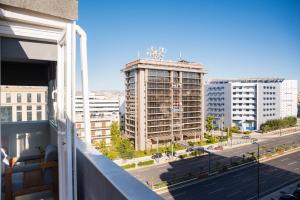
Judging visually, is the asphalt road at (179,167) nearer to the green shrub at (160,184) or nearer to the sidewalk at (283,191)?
the green shrub at (160,184)

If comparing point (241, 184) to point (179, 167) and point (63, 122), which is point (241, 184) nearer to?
point (179, 167)

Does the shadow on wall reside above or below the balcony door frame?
below

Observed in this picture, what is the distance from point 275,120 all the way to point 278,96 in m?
7.44

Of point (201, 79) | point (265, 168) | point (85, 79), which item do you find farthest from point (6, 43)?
point (201, 79)

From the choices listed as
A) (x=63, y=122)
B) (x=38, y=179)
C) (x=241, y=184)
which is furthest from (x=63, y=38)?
(x=241, y=184)

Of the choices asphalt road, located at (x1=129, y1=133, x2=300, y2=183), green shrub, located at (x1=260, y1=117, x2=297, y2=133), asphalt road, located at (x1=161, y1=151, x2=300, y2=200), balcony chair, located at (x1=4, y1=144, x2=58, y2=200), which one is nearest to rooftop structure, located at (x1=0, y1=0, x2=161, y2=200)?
balcony chair, located at (x1=4, y1=144, x2=58, y2=200)

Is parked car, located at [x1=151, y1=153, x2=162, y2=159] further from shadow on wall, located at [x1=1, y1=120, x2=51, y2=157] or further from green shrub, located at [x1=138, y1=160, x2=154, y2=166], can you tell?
shadow on wall, located at [x1=1, y1=120, x2=51, y2=157]

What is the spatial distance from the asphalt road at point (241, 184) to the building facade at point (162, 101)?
12141mm

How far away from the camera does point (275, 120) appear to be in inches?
1885

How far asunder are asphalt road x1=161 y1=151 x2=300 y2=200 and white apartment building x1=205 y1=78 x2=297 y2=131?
2414 cm

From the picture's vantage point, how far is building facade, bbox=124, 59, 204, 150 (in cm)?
3128

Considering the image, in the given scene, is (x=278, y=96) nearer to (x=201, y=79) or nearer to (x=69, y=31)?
(x=201, y=79)

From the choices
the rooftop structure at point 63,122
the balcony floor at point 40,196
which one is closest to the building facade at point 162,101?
the balcony floor at point 40,196

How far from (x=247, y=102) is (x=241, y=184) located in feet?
115
